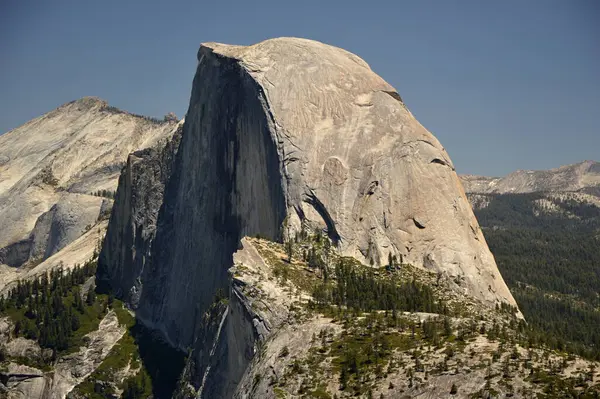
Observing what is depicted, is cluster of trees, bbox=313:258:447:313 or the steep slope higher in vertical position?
the steep slope

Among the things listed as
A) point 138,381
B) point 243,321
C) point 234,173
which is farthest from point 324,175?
point 138,381

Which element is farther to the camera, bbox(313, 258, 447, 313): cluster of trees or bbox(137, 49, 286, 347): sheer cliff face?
bbox(137, 49, 286, 347): sheer cliff face

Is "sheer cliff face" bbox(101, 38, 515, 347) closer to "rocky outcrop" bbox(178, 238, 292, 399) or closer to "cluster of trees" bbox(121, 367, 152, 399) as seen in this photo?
"cluster of trees" bbox(121, 367, 152, 399)

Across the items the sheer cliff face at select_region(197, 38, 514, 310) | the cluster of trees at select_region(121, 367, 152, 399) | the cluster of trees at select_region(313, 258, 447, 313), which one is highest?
the sheer cliff face at select_region(197, 38, 514, 310)

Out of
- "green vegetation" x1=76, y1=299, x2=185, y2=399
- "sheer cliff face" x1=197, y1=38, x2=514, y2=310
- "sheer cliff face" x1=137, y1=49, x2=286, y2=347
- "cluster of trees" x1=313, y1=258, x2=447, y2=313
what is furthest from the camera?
"green vegetation" x1=76, y1=299, x2=185, y2=399

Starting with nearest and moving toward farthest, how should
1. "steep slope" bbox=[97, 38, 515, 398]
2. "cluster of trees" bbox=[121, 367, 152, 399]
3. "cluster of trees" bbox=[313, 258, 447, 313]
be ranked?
"cluster of trees" bbox=[313, 258, 447, 313]
"steep slope" bbox=[97, 38, 515, 398]
"cluster of trees" bbox=[121, 367, 152, 399]

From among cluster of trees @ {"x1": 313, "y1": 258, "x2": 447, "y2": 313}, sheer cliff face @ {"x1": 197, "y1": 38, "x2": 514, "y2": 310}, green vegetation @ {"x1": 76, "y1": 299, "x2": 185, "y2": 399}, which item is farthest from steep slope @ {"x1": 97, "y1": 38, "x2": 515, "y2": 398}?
green vegetation @ {"x1": 76, "y1": 299, "x2": 185, "y2": 399}

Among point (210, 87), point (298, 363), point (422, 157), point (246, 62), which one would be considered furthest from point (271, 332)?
point (210, 87)
